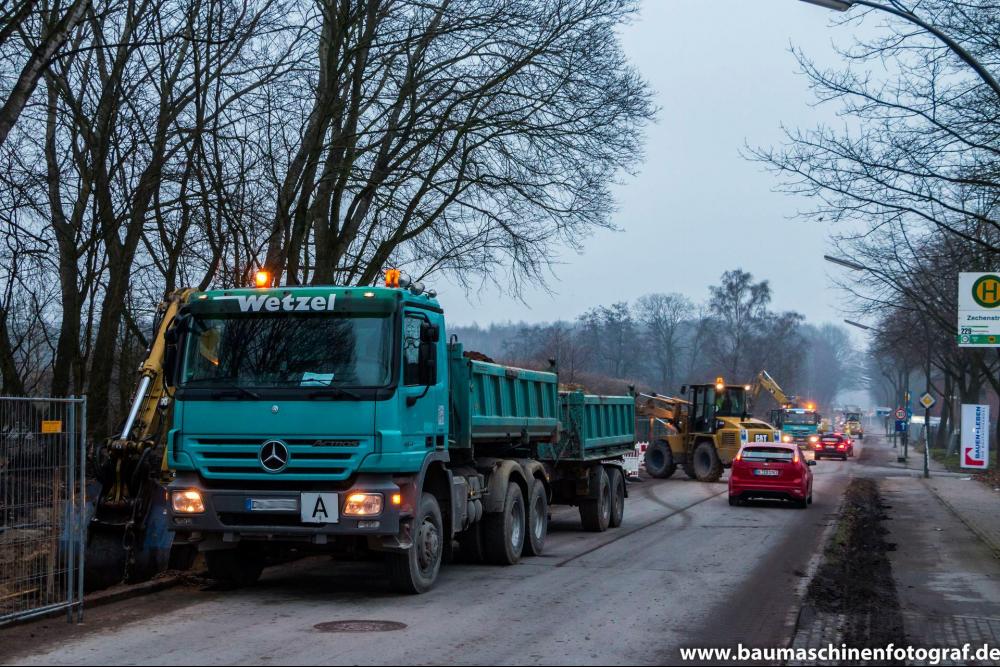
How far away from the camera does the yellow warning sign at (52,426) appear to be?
948 centimetres

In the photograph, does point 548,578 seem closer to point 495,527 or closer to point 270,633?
point 495,527

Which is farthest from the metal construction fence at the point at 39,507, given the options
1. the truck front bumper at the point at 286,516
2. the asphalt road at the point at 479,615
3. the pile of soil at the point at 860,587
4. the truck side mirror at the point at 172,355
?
the pile of soil at the point at 860,587

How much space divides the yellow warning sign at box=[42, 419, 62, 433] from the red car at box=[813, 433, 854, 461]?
55.3 m

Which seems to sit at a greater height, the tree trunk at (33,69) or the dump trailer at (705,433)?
the tree trunk at (33,69)

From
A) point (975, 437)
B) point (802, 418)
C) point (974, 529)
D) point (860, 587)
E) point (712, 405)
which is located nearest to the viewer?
point (860, 587)

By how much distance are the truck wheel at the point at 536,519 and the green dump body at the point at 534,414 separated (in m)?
0.74

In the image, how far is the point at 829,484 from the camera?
3553 centimetres

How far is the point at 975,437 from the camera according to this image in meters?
41.5

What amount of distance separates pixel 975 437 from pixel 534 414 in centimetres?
3127

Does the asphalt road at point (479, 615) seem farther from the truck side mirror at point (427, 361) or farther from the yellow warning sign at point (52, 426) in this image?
the truck side mirror at point (427, 361)

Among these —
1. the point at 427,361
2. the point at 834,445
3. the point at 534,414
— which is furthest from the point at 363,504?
the point at 834,445

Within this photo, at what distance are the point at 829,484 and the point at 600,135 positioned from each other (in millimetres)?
19099

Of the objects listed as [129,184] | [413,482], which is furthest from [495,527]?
[129,184]

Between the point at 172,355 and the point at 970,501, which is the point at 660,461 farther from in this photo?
the point at 172,355
